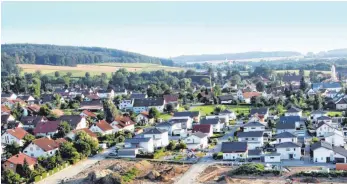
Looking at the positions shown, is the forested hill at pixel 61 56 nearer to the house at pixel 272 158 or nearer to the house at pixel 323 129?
the house at pixel 323 129

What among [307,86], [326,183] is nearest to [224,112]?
[326,183]

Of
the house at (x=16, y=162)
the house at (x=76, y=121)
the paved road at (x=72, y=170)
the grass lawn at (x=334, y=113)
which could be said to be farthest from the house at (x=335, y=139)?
the house at (x=76, y=121)

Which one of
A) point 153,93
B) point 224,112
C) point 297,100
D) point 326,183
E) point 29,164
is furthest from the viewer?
point 153,93

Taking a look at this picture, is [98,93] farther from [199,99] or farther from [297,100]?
[297,100]

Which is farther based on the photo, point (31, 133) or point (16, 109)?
point (16, 109)

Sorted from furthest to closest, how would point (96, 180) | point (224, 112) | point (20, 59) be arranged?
1. point (20, 59)
2. point (224, 112)
3. point (96, 180)

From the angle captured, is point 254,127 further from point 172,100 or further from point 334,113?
point 172,100

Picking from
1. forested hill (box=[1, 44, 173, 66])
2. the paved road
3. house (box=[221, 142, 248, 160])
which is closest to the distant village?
house (box=[221, 142, 248, 160])
